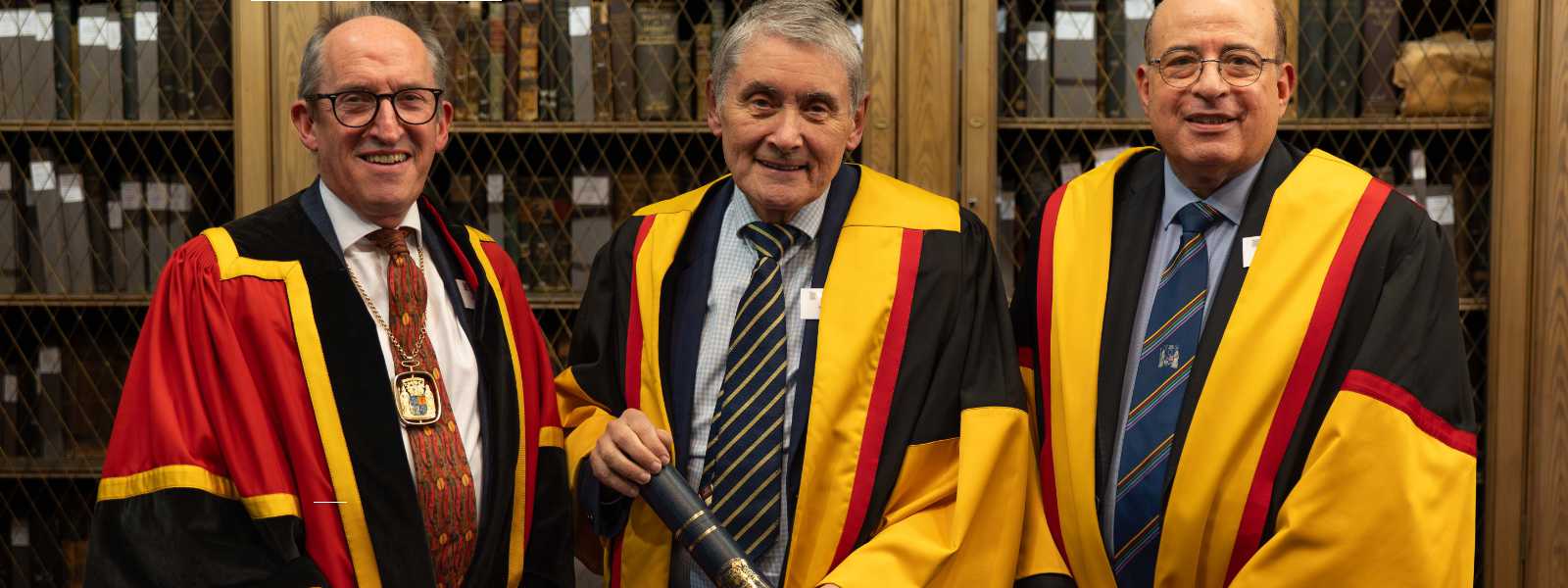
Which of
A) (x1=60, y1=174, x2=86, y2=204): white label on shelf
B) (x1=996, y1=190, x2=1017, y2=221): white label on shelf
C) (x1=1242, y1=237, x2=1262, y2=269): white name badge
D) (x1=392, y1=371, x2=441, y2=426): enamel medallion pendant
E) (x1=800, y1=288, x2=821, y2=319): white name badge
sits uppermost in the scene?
(x1=60, y1=174, x2=86, y2=204): white label on shelf

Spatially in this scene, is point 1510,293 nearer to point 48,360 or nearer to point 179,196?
point 179,196

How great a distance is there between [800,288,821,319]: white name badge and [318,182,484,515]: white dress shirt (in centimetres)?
45

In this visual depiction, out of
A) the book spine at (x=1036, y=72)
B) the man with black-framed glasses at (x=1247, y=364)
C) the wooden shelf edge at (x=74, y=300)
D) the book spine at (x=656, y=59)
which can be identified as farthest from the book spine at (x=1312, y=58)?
the wooden shelf edge at (x=74, y=300)

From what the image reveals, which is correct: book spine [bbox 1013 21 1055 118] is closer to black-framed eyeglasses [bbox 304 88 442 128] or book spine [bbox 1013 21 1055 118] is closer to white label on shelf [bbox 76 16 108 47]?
black-framed eyeglasses [bbox 304 88 442 128]

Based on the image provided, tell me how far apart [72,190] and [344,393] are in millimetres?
1794

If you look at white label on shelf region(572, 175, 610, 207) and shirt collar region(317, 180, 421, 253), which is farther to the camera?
white label on shelf region(572, 175, 610, 207)

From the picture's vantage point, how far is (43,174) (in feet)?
9.48

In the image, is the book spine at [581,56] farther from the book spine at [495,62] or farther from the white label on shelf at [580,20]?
the book spine at [495,62]

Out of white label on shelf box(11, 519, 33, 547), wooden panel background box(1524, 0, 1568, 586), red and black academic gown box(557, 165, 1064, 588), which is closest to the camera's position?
red and black academic gown box(557, 165, 1064, 588)

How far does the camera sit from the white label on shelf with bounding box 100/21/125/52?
2850mm

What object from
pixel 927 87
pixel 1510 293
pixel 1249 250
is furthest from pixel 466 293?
pixel 1510 293

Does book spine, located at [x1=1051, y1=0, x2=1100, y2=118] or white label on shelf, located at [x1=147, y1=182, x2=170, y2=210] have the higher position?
book spine, located at [x1=1051, y1=0, x2=1100, y2=118]

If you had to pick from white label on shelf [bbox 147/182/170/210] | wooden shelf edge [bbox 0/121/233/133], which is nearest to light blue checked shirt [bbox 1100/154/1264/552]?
wooden shelf edge [bbox 0/121/233/133]

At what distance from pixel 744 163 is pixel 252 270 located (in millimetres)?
656
